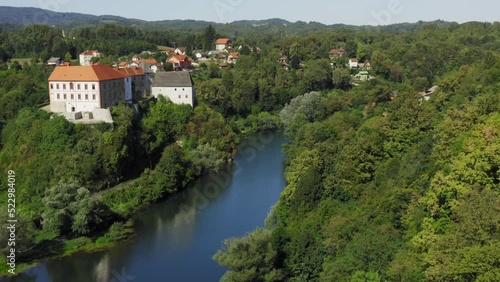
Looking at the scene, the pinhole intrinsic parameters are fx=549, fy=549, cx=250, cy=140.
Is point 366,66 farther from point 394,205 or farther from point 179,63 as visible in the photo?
point 394,205

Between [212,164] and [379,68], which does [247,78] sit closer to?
[379,68]

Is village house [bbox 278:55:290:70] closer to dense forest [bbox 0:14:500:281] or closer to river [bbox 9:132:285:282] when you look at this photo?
dense forest [bbox 0:14:500:281]

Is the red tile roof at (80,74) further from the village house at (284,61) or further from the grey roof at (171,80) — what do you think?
the village house at (284,61)

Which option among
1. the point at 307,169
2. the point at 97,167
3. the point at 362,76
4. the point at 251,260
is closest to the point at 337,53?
the point at 362,76

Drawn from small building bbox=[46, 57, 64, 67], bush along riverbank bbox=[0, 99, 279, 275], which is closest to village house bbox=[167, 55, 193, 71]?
small building bbox=[46, 57, 64, 67]

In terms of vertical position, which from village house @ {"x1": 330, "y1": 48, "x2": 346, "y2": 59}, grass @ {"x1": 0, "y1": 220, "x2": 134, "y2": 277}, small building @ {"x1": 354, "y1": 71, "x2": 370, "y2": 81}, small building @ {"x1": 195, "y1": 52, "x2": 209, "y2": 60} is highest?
village house @ {"x1": 330, "y1": 48, "x2": 346, "y2": 59}

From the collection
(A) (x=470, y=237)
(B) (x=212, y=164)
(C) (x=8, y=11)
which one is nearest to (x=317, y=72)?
(B) (x=212, y=164)

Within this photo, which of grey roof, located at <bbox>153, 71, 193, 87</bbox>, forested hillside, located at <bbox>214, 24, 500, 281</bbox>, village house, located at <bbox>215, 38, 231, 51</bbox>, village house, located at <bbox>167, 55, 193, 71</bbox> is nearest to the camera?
Result: forested hillside, located at <bbox>214, 24, 500, 281</bbox>

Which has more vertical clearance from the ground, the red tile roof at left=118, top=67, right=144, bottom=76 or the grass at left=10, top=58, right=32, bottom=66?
the red tile roof at left=118, top=67, right=144, bottom=76

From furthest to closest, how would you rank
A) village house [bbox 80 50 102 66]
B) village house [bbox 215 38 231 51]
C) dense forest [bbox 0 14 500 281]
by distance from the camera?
1. village house [bbox 215 38 231 51]
2. village house [bbox 80 50 102 66]
3. dense forest [bbox 0 14 500 281]
